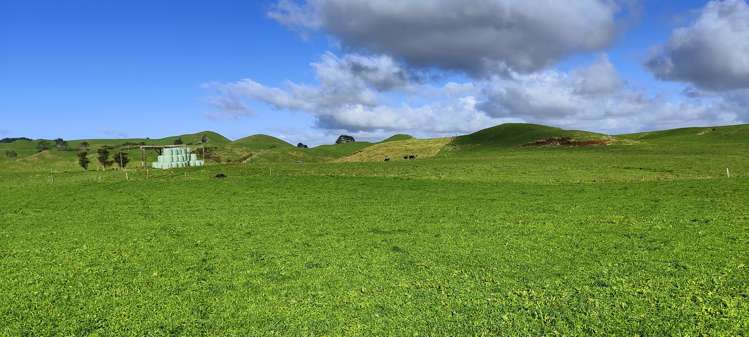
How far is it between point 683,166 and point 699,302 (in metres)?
62.4

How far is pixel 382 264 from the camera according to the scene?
59.8 ft

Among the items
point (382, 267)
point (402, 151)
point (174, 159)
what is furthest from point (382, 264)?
point (402, 151)

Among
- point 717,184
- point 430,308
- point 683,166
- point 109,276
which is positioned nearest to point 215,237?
point 109,276

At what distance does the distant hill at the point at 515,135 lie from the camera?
129375 millimetres

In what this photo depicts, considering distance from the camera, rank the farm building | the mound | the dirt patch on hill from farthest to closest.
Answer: the mound < the dirt patch on hill < the farm building

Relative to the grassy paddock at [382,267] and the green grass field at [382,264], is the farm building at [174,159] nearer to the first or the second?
the green grass field at [382,264]

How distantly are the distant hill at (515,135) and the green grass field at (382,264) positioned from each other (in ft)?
294

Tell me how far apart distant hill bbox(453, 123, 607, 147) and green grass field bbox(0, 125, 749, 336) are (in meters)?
89.6

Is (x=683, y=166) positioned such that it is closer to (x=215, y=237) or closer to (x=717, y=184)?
(x=717, y=184)

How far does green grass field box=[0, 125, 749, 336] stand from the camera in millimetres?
12531

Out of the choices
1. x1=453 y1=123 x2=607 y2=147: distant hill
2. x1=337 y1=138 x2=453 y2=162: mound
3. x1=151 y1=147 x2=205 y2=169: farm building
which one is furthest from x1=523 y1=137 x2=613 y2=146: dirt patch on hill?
x1=151 y1=147 x2=205 y2=169: farm building

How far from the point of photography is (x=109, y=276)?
56.4 ft

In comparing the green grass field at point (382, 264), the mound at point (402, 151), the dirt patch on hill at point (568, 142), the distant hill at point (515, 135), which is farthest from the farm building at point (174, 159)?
the dirt patch on hill at point (568, 142)

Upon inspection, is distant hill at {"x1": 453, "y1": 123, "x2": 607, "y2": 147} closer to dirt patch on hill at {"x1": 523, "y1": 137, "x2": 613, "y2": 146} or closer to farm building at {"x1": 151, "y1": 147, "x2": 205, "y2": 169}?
dirt patch on hill at {"x1": 523, "y1": 137, "x2": 613, "y2": 146}
